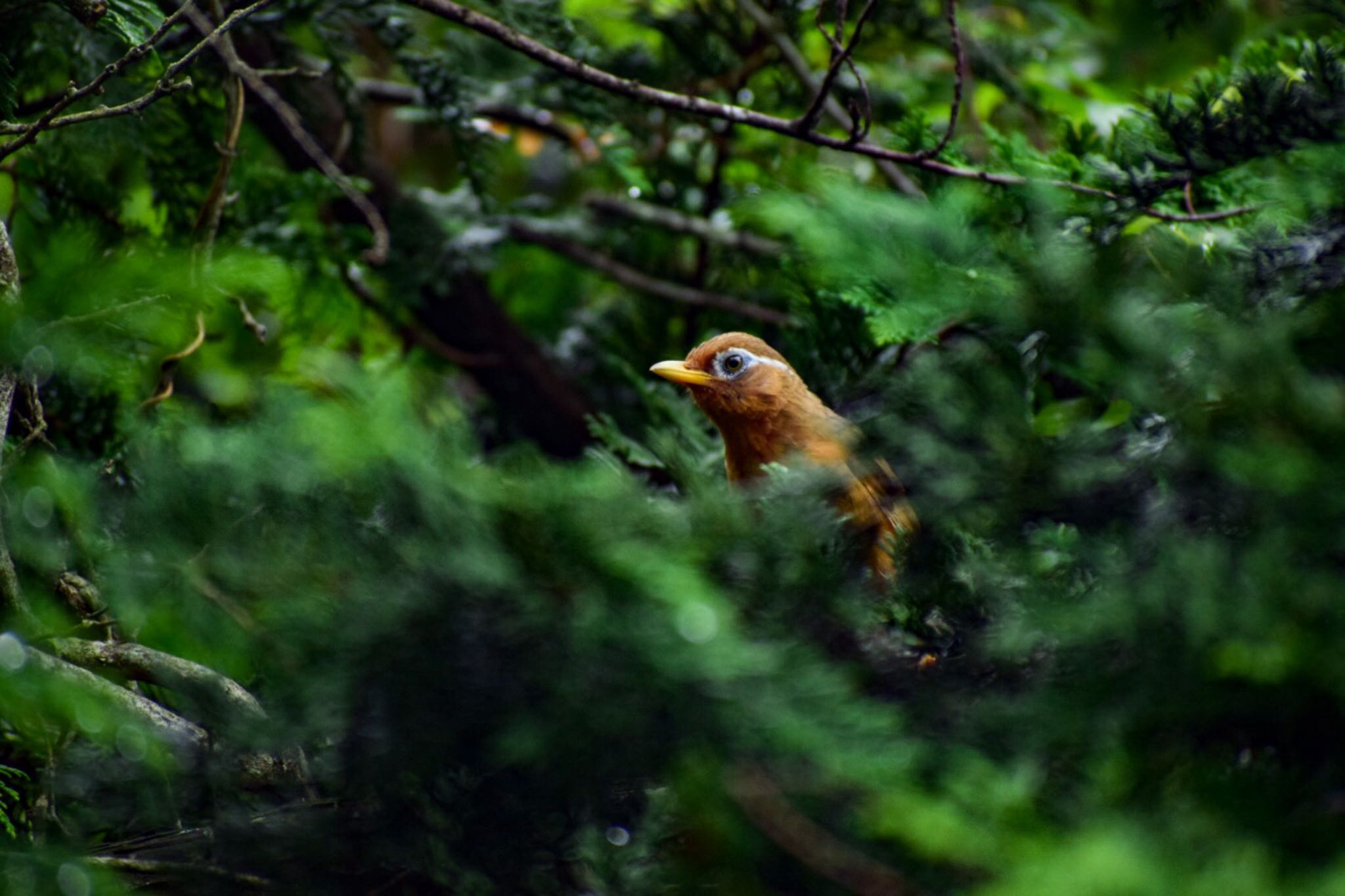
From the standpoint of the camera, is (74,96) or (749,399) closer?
(74,96)

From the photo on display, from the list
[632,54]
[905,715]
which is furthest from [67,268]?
[632,54]

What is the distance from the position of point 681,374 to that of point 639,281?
1.83 feet

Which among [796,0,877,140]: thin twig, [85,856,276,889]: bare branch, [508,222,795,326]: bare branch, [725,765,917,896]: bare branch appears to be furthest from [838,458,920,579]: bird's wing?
[508,222,795,326]: bare branch

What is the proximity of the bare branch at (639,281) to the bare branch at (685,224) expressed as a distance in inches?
6.7

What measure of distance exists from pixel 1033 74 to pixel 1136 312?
10.2ft

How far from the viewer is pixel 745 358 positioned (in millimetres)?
3168

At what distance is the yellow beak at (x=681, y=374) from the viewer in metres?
3.09

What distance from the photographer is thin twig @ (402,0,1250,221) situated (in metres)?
2.20

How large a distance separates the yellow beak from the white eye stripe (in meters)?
0.05

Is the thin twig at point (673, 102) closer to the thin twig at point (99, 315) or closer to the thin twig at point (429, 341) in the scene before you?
the thin twig at point (99, 315)

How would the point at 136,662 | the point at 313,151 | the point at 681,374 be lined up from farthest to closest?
1. the point at 681,374
2. the point at 313,151
3. the point at 136,662

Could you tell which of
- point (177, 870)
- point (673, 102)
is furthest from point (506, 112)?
point (177, 870)

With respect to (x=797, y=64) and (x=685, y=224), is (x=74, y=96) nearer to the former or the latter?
(x=685, y=224)

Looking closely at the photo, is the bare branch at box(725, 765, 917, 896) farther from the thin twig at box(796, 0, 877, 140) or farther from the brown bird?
the brown bird
